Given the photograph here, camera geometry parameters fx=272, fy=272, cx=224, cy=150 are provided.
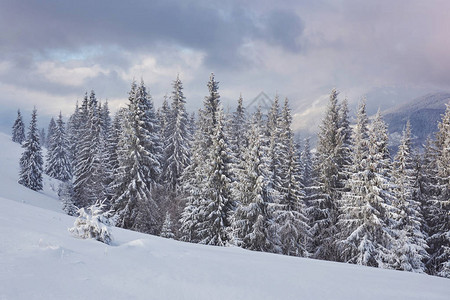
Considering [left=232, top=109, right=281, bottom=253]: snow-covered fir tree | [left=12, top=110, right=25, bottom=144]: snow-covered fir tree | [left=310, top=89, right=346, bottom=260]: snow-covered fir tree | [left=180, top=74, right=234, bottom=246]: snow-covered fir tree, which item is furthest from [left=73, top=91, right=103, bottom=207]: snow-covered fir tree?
[left=12, top=110, right=25, bottom=144]: snow-covered fir tree

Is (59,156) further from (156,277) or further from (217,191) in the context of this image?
(156,277)

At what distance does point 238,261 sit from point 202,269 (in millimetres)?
1424

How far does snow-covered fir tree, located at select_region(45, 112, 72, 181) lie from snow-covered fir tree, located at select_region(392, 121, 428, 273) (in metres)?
50.2

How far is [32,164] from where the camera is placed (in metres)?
35.9

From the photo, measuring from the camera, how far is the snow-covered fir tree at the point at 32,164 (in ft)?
115

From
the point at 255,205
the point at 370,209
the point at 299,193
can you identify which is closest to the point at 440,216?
the point at 370,209

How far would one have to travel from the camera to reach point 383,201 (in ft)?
66.2

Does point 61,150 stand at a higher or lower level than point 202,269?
higher

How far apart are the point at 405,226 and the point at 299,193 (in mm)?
8517

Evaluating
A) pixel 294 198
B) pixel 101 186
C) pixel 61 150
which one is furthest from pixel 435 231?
pixel 61 150

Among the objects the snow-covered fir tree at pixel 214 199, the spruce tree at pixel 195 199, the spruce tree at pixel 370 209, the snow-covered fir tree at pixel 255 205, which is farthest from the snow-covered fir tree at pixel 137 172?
the spruce tree at pixel 370 209

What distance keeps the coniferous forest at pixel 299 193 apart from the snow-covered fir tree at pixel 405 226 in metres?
0.08

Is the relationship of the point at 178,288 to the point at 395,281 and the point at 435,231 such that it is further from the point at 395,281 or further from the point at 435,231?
the point at 435,231

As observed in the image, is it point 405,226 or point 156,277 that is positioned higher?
point 156,277
